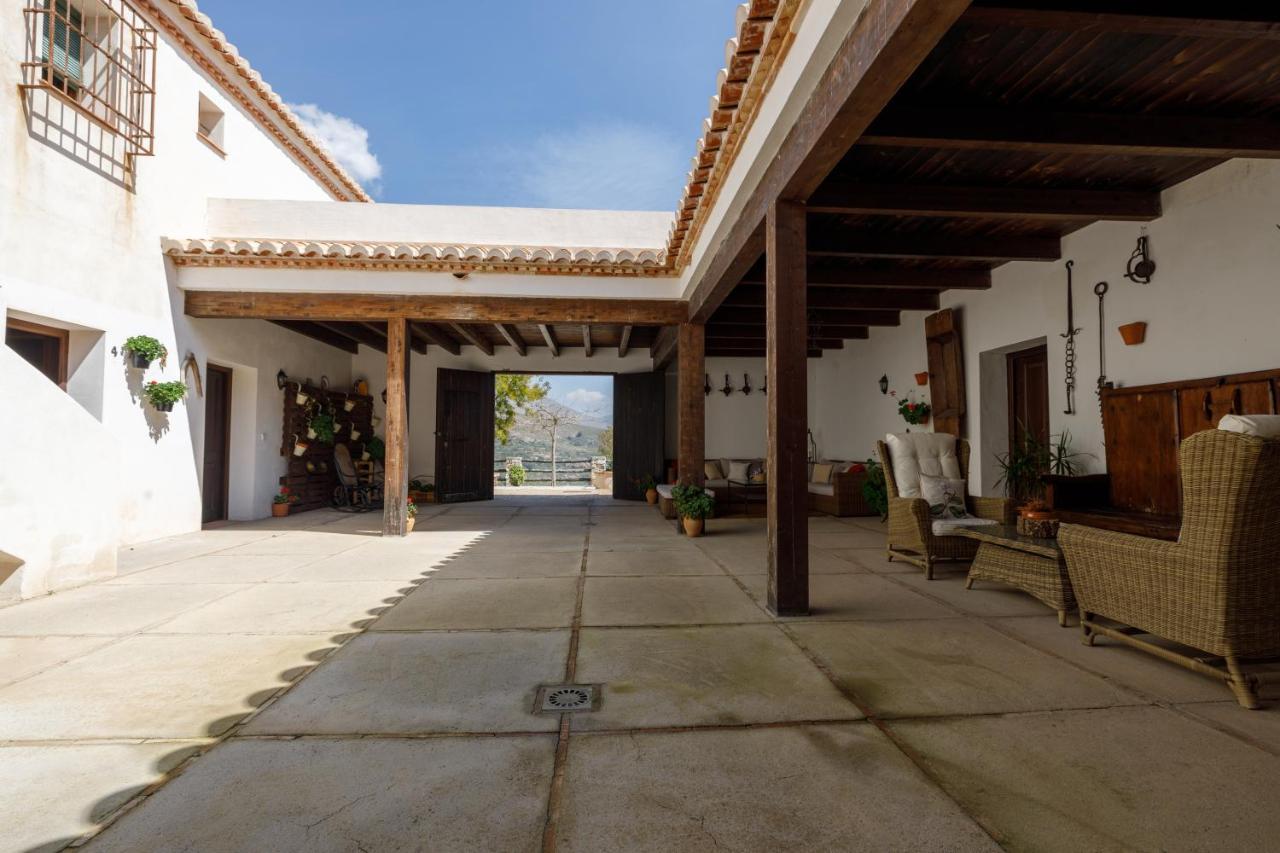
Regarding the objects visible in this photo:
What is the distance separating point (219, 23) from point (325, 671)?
781 cm

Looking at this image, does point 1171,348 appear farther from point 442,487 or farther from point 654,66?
point 654,66

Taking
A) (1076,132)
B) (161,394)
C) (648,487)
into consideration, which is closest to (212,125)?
(161,394)

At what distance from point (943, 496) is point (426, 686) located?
3815 millimetres

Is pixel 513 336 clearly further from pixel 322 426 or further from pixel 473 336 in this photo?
pixel 322 426

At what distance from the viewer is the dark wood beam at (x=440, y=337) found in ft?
25.6

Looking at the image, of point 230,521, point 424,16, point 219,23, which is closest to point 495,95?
point 424,16

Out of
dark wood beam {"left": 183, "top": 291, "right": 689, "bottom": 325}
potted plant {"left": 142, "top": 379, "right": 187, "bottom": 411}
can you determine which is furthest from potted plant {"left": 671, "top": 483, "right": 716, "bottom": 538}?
potted plant {"left": 142, "top": 379, "right": 187, "bottom": 411}

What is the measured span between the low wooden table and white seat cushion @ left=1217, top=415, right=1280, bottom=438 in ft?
3.17

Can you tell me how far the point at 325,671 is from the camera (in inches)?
96.4

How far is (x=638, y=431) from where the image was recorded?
9945 mm

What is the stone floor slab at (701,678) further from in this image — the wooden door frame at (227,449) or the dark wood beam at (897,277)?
the wooden door frame at (227,449)

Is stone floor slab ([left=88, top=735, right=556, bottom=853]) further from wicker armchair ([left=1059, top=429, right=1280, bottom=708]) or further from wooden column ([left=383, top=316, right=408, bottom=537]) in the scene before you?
wooden column ([left=383, top=316, right=408, bottom=537])

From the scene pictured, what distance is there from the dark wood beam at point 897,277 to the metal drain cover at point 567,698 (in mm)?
4391

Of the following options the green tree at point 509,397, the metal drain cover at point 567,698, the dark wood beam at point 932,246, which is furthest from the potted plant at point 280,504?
the dark wood beam at point 932,246
